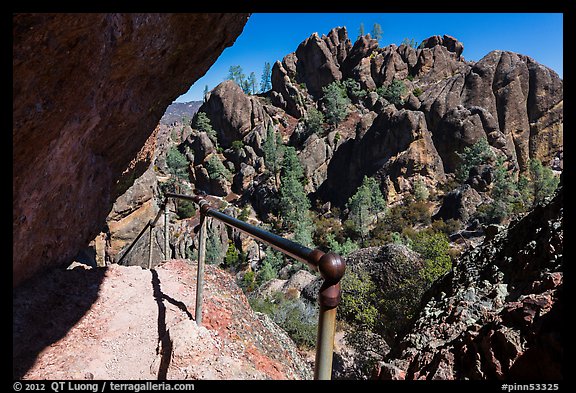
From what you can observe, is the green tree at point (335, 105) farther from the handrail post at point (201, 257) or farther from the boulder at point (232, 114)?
the handrail post at point (201, 257)

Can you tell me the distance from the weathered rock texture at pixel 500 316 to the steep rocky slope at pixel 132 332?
1322mm

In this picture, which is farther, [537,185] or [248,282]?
[537,185]

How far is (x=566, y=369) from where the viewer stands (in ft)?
4.99

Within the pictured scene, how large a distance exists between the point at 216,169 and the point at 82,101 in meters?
48.5

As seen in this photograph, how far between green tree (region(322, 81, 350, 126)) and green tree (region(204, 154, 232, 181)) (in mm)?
21695

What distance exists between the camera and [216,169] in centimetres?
5025

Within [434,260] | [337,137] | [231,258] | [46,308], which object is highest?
[337,137]

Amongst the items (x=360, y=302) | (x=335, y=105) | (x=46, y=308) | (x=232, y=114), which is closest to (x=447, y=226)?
(x=360, y=302)

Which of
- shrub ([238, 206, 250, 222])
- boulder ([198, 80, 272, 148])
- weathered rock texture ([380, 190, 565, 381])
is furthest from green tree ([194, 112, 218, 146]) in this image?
weathered rock texture ([380, 190, 565, 381])

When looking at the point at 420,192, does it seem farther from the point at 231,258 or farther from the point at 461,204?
the point at 231,258

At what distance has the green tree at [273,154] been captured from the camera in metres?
49.8

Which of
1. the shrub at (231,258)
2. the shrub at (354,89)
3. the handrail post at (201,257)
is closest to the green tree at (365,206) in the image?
the shrub at (231,258)

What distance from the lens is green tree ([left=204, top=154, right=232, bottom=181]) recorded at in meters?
50.2
